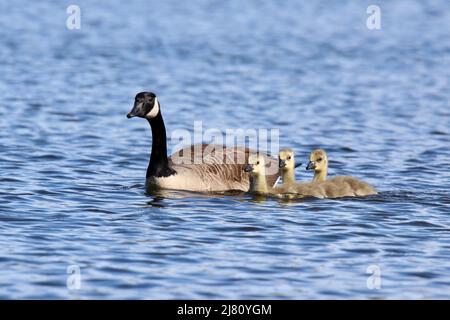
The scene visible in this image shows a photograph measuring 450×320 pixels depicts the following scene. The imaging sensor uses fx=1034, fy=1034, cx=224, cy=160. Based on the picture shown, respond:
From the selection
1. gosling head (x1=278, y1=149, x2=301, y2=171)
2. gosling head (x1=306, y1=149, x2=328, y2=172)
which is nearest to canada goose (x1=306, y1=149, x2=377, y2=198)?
gosling head (x1=306, y1=149, x2=328, y2=172)

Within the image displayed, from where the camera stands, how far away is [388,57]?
95.7 ft

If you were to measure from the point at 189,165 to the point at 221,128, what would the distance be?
512 centimetres

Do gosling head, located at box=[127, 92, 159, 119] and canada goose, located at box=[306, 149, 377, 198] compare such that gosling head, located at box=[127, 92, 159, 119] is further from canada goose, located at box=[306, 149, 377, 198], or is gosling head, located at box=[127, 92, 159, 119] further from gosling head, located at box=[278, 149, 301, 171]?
canada goose, located at box=[306, 149, 377, 198]

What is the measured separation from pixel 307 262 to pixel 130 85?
47.2 feet

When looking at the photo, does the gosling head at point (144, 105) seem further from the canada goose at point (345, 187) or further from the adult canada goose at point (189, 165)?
the canada goose at point (345, 187)

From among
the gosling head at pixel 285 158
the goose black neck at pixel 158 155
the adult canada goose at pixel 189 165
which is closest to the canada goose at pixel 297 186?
the gosling head at pixel 285 158

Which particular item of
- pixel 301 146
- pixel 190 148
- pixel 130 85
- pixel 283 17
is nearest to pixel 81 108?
pixel 130 85

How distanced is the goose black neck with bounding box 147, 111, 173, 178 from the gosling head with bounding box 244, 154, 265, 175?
111cm

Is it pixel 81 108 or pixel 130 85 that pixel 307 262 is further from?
pixel 130 85

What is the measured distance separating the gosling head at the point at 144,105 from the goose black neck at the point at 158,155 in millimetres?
239

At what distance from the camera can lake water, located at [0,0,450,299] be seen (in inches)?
387

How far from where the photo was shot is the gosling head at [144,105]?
44.3 ft

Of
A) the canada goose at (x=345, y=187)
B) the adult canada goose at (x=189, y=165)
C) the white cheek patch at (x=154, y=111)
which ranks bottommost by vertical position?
the canada goose at (x=345, y=187)

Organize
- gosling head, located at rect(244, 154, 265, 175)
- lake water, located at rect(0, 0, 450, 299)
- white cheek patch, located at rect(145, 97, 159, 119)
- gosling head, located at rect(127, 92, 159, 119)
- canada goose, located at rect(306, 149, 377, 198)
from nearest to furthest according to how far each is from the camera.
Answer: lake water, located at rect(0, 0, 450, 299) < canada goose, located at rect(306, 149, 377, 198) < gosling head, located at rect(244, 154, 265, 175) < gosling head, located at rect(127, 92, 159, 119) < white cheek patch, located at rect(145, 97, 159, 119)
